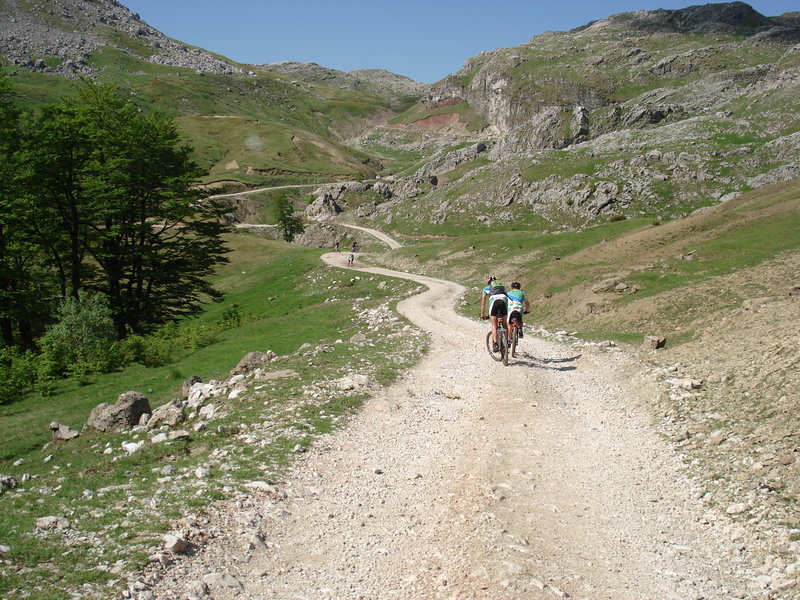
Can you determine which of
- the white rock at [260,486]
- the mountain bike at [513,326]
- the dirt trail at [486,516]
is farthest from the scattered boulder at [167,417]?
the mountain bike at [513,326]

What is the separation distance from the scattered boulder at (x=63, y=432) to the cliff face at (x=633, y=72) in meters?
108

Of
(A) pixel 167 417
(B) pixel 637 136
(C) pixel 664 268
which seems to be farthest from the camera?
(B) pixel 637 136

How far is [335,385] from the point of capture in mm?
14859

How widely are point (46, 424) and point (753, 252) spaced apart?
3398 centimetres

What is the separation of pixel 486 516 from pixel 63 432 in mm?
14935

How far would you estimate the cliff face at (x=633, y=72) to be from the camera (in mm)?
101750

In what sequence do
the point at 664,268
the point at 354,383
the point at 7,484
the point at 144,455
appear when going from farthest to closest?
the point at 664,268, the point at 354,383, the point at 144,455, the point at 7,484

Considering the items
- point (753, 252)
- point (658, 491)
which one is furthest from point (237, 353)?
point (753, 252)

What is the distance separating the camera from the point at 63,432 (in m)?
16.2

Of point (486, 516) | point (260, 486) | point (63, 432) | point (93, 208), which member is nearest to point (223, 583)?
point (260, 486)

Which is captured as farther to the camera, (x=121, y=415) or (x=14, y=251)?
(x=14, y=251)

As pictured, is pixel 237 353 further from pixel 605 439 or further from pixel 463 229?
pixel 463 229

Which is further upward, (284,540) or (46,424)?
(284,540)

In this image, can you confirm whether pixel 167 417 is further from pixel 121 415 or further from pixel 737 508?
pixel 737 508
